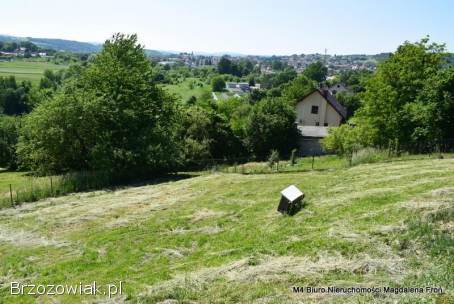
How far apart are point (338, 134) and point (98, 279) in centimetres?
2951

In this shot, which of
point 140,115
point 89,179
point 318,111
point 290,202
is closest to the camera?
point 290,202

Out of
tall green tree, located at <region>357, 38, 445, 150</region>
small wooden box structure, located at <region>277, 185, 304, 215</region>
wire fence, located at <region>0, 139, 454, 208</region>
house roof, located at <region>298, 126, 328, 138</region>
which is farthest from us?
house roof, located at <region>298, 126, 328, 138</region>

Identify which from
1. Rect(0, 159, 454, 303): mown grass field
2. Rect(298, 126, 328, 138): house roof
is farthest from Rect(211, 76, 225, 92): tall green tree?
Rect(0, 159, 454, 303): mown grass field

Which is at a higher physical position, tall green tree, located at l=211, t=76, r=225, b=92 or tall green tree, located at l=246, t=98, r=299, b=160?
tall green tree, located at l=211, t=76, r=225, b=92

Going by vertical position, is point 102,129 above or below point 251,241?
above

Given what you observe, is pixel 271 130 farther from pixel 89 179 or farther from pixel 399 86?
pixel 89 179

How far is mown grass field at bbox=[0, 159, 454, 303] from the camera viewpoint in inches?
346

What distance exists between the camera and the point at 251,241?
1214 centimetres

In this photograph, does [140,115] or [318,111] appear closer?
[140,115]

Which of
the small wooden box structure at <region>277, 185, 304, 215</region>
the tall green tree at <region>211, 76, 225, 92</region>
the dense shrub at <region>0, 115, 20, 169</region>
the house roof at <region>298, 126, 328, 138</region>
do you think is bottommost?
the dense shrub at <region>0, 115, 20, 169</region>

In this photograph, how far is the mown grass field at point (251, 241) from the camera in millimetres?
8797

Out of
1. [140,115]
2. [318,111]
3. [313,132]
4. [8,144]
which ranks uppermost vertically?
[140,115]

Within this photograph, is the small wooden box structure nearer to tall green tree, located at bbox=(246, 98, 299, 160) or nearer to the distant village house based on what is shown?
tall green tree, located at bbox=(246, 98, 299, 160)

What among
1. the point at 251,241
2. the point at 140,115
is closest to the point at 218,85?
the point at 140,115
